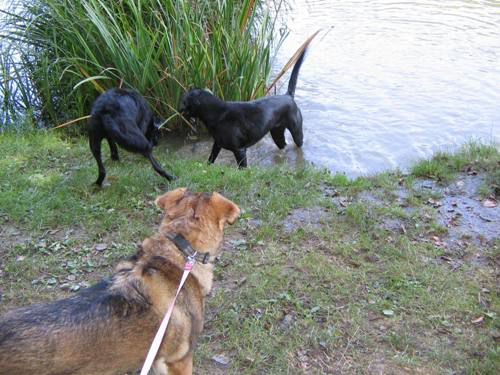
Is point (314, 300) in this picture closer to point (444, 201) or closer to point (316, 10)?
point (444, 201)

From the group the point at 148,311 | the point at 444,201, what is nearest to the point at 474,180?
the point at 444,201

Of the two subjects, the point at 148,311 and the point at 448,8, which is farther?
the point at 448,8

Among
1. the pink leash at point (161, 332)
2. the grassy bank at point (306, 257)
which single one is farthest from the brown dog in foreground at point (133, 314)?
the grassy bank at point (306, 257)

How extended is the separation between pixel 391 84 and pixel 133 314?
26.1ft

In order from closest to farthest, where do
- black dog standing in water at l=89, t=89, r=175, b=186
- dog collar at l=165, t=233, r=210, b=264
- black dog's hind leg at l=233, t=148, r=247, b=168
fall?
1. dog collar at l=165, t=233, r=210, b=264
2. black dog standing in water at l=89, t=89, r=175, b=186
3. black dog's hind leg at l=233, t=148, r=247, b=168

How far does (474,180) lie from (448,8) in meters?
9.31

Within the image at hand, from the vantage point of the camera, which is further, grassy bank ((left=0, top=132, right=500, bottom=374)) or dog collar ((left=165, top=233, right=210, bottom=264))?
grassy bank ((left=0, top=132, right=500, bottom=374))

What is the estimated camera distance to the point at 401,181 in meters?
5.70

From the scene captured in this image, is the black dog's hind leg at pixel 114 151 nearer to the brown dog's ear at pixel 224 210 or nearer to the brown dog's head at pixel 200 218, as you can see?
the brown dog's head at pixel 200 218

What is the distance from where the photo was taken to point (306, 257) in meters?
4.29

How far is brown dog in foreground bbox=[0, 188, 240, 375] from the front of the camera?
2164mm

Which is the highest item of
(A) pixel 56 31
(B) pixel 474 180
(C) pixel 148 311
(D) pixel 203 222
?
(A) pixel 56 31

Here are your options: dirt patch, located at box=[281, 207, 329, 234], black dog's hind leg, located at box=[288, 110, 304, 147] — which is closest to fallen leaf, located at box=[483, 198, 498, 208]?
dirt patch, located at box=[281, 207, 329, 234]

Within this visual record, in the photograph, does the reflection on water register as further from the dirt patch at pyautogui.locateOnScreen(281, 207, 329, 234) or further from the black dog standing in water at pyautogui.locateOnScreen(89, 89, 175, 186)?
the black dog standing in water at pyautogui.locateOnScreen(89, 89, 175, 186)
